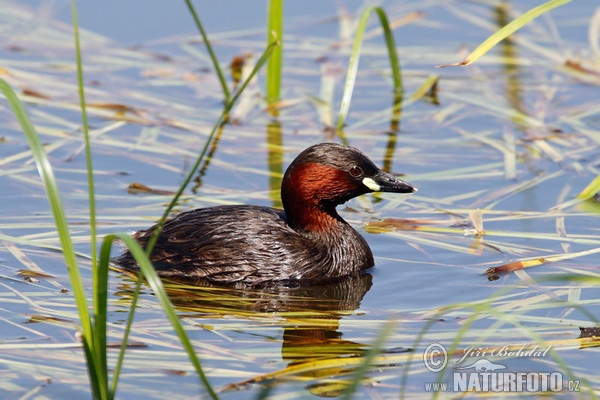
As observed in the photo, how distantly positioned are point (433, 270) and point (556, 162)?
2.80 metres

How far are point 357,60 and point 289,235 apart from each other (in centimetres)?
263

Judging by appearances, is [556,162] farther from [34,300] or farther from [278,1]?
[34,300]

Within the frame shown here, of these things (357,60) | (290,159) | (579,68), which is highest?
(579,68)

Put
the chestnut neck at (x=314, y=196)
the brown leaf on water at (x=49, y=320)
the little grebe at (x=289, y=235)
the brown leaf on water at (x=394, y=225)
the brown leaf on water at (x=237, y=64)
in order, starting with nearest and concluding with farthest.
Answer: the brown leaf on water at (x=49, y=320), the little grebe at (x=289, y=235), the chestnut neck at (x=314, y=196), the brown leaf on water at (x=394, y=225), the brown leaf on water at (x=237, y=64)

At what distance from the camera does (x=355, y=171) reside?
27.2ft

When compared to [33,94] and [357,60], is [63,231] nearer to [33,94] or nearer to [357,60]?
[357,60]

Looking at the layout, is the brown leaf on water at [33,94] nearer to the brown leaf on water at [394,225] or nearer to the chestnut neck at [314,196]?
the chestnut neck at [314,196]

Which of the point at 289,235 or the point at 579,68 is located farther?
the point at 579,68

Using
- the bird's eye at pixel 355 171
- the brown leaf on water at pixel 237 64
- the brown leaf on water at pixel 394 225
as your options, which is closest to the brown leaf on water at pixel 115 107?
the brown leaf on water at pixel 237 64

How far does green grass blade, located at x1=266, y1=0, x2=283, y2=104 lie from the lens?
10461 mm

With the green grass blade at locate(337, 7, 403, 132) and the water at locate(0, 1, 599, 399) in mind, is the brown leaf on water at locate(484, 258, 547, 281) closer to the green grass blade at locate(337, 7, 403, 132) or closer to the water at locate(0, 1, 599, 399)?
the water at locate(0, 1, 599, 399)

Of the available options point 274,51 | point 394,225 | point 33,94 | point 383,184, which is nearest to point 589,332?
point 383,184

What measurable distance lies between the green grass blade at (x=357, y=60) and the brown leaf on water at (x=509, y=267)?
3.18m

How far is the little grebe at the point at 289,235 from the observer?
801cm
